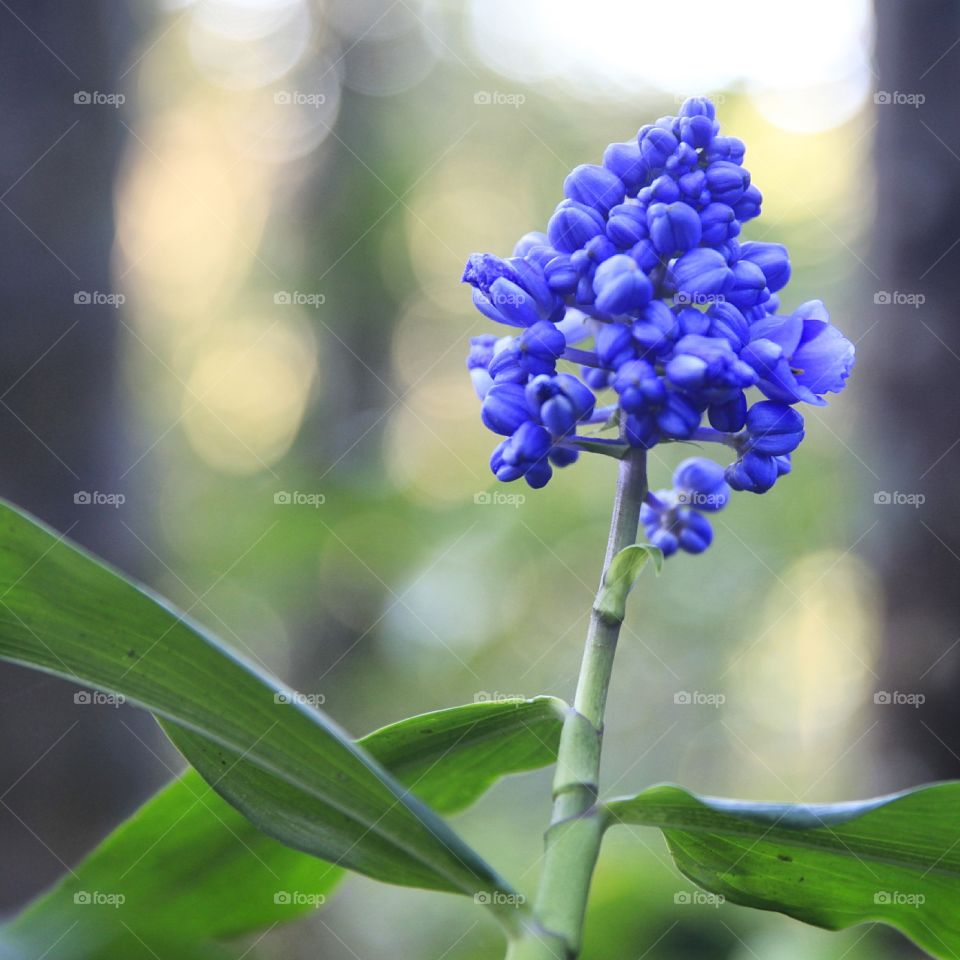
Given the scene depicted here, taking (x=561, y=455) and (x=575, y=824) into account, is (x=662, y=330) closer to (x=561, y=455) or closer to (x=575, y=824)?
(x=561, y=455)

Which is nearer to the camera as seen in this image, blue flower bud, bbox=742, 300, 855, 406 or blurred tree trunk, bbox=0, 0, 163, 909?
blue flower bud, bbox=742, 300, 855, 406

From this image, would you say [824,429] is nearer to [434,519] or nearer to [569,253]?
[434,519]

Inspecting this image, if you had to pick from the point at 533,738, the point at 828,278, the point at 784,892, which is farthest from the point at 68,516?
the point at 828,278

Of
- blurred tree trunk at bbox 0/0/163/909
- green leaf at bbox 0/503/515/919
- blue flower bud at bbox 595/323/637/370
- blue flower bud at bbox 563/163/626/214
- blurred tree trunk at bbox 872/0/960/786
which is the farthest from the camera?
blurred tree trunk at bbox 0/0/163/909

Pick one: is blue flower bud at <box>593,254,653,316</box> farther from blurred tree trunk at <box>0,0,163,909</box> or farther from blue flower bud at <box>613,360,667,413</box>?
blurred tree trunk at <box>0,0,163,909</box>

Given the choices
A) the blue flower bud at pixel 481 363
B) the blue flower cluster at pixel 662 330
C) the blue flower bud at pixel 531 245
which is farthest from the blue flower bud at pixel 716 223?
the blue flower bud at pixel 481 363

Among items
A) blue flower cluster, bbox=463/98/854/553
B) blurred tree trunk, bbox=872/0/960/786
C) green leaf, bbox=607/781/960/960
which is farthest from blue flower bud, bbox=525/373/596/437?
blurred tree trunk, bbox=872/0/960/786
